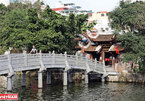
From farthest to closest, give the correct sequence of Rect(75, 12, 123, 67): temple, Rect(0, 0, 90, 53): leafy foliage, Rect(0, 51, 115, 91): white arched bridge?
1. Rect(75, 12, 123, 67): temple
2. Rect(0, 0, 90, 53): leafy foliage
3. Rect(0, 51, 115, 91): white arched bridge

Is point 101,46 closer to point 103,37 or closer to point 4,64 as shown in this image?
point 103,37

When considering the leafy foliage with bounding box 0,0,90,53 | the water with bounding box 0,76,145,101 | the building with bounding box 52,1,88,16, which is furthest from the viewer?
the building with bounding box 52,1,88,16

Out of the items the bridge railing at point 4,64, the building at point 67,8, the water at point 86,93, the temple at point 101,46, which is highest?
the building at point 67,8

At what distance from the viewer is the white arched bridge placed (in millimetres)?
25422

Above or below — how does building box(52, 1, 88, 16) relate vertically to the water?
above

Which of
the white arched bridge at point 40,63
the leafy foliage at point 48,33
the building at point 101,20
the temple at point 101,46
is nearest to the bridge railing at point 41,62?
the white arched bridge at point 40,63

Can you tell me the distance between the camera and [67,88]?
29.3 meters

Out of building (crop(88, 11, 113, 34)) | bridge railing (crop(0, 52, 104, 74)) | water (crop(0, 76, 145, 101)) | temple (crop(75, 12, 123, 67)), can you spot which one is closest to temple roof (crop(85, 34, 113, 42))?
temple (crop(75, 12, 123, 67))

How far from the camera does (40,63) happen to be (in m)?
28.2

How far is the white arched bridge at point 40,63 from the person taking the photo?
83.4 ft

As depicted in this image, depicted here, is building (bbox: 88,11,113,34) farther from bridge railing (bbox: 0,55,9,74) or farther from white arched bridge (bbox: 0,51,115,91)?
bridge railing (bbox: 0,55,9,74)

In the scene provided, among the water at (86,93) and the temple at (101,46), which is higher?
the temple at (101,46)

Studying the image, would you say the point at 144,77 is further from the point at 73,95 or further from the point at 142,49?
the point at 73,95

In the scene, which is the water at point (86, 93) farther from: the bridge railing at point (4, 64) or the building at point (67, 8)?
the building at point (67, 8)
